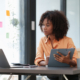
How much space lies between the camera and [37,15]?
11.1 feet

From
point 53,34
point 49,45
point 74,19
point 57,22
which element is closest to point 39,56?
point 49,45

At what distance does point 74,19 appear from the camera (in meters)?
4.62

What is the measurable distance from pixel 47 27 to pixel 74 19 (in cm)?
251

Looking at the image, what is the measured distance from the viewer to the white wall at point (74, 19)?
455 centimetres

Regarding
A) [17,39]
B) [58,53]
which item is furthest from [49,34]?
[17,39]

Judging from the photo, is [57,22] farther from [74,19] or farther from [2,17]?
[74,19]

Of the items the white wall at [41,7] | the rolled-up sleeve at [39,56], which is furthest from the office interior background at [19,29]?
the rolled-up sleeve at [39,56]

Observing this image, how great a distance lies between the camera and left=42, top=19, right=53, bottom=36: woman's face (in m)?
2.23

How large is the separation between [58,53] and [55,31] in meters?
0.62

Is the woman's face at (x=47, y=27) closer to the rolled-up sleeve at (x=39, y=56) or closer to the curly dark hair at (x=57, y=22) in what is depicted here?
the curly dark hair at (x=57, y=22)

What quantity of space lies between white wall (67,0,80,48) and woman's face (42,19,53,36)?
7.60ft

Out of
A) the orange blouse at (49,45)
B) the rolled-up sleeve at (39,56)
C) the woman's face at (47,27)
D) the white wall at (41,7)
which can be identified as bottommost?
the rolled-up sleeve at (39,56)

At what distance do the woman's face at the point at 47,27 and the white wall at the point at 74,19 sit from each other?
2.32 meters

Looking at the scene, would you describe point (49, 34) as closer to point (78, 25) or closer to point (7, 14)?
point (7, 14)
